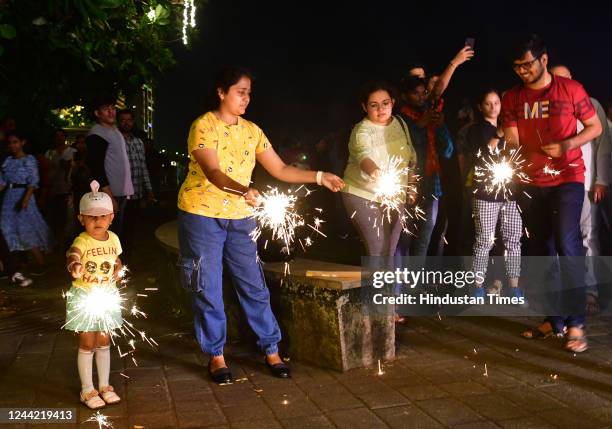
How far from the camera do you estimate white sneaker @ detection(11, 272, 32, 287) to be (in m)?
7.58

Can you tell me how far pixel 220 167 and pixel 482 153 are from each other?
9.83ft

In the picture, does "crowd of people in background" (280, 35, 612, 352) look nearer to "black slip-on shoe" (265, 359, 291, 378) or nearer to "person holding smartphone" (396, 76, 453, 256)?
"person holding smartphone" (396, 76, 453, 256)

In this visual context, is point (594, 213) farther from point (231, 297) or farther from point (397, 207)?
point (231, 297)

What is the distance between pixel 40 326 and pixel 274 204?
2925 millimetres

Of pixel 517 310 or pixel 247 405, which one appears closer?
pixel 247 405

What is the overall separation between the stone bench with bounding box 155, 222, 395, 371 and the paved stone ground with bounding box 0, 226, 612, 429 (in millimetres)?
118

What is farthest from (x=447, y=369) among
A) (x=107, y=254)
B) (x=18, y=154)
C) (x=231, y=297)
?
(x=18, y=154)

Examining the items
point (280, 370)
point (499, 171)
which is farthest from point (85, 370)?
point (499, 171)

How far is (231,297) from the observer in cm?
515

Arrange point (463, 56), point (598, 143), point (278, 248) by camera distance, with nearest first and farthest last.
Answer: point (278, 248) → point (463, 56) → point (598, 143)

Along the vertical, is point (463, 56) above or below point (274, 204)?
above

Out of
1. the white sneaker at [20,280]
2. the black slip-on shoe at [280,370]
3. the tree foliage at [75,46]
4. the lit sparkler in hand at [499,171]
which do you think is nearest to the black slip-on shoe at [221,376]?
the black slip-on shoe at [280,370]

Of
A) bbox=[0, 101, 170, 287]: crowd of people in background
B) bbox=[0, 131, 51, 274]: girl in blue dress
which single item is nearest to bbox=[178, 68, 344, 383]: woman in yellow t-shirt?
bbox=[0, 101, 170, 287]: crowd of people in background

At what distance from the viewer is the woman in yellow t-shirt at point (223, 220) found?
4188 millimetres
